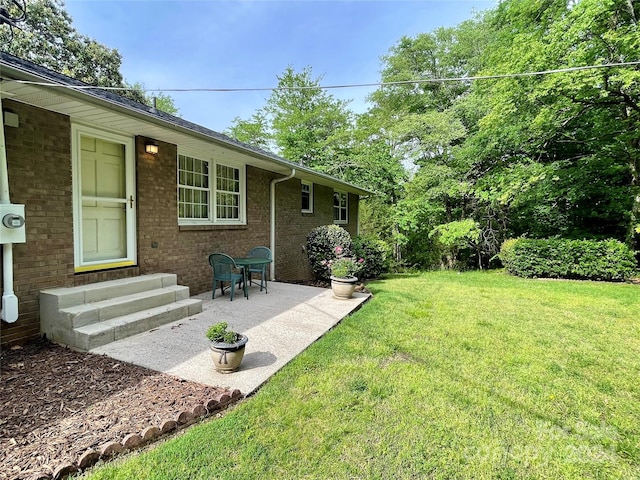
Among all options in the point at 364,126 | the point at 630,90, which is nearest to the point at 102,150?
the point at 630,90

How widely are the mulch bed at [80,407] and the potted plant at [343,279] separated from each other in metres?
3.88

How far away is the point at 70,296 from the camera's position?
394cm

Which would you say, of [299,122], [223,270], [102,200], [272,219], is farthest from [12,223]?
[299,122]

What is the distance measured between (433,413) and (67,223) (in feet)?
15.9

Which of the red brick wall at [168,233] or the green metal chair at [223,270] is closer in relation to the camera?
the red brick wall at [168,233]

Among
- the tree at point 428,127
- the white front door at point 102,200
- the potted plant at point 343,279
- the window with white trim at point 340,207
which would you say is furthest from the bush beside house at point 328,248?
the tree at point 428,127

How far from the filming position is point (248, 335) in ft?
14.2

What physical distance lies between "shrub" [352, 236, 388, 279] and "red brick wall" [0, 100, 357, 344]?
245 cm

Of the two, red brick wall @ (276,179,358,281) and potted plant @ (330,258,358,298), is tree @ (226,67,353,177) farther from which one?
potted plant @ (330,258,358,298)

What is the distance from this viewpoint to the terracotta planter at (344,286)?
6.51 meters

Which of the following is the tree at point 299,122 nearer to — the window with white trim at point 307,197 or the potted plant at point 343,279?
the window with white trim at point 307,197

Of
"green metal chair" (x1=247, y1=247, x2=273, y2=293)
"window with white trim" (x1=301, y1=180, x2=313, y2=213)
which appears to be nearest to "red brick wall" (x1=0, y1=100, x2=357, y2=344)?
"green metal chair" (x1=247, y1=247, x2=273, y2=293)

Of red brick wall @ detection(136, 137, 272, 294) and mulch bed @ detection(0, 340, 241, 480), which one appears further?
red brick wall @ detection(136, 137, 272, 294)

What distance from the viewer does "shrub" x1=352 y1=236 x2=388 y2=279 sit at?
9719mm
